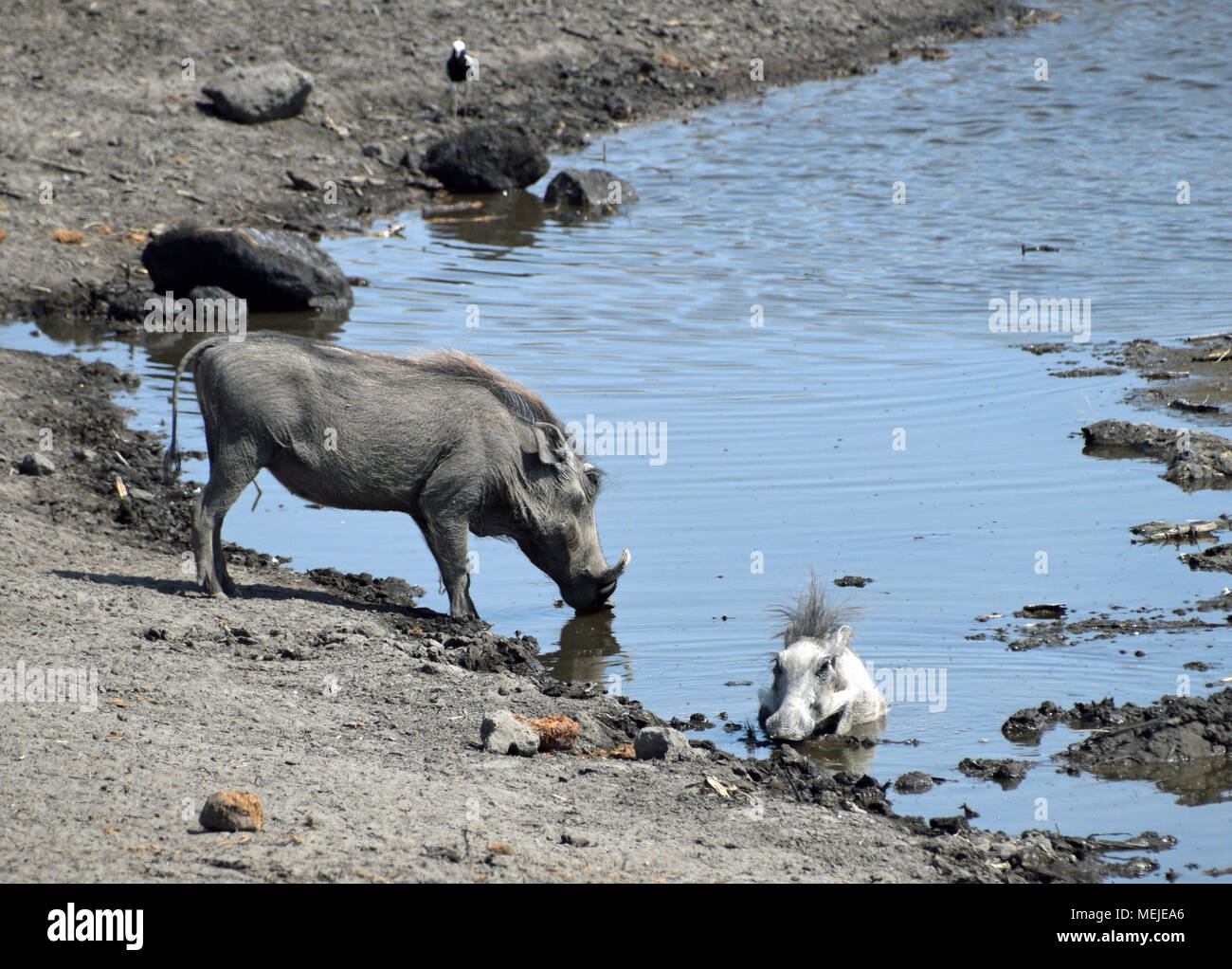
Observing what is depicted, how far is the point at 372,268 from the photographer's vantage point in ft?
51.9

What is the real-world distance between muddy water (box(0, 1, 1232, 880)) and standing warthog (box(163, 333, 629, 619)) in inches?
17.9

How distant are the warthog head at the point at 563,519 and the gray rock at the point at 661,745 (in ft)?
7.92

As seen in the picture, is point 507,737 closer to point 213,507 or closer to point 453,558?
point 453,558

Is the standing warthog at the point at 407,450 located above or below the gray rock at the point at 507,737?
above

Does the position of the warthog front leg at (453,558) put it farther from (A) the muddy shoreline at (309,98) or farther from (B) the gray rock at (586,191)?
(B) the gray rock at (586,191)

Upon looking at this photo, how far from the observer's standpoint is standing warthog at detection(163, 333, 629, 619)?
7.84 metres

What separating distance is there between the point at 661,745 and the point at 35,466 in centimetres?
516

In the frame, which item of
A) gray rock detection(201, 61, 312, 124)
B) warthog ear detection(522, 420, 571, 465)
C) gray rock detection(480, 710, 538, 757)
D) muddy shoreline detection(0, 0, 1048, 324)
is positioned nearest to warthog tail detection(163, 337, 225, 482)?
warthog ear detection(522, 420, 571, 465)

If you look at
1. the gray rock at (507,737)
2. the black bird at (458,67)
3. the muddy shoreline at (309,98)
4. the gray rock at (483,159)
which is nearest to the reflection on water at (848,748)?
the gray rock at (507,737)

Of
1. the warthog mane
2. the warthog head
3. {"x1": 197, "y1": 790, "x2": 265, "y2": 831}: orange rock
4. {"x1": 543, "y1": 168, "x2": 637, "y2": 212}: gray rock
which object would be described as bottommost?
{"x1": 197, "y1": 790, "x2": 265, "y2": 831}: orange rock

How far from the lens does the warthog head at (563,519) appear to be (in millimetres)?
8406

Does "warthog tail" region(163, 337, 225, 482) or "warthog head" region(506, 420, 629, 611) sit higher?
"warthog tail" region(163, 337, 225, 482)

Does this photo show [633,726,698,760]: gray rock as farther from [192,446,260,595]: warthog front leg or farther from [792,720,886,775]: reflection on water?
[192,446,260,595]: warthog front leg

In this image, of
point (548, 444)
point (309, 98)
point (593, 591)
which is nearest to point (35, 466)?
point (548, 444)
